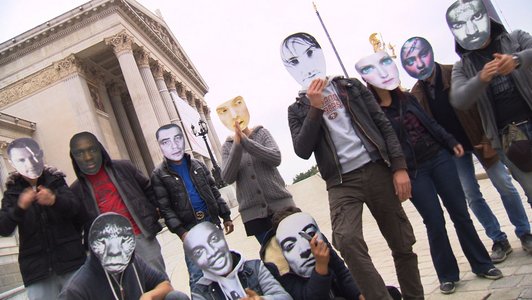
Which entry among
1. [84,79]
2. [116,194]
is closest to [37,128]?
[84,79]

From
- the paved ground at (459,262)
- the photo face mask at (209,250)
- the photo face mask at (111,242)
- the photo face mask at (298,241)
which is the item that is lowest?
the paved ground at (459,262)

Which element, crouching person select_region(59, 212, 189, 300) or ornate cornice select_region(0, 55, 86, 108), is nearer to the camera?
crouching person select_region(59, 212, 189, 300)

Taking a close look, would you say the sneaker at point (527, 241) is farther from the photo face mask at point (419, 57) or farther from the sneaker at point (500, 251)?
the photo face mask at point (419, 57)

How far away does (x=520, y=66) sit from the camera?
2922 millimetres

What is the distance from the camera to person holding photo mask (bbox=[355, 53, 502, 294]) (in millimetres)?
3523

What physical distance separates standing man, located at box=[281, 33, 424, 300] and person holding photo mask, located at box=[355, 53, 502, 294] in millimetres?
489

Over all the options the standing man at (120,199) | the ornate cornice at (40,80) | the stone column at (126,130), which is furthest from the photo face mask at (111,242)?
the stone column at (126,130)

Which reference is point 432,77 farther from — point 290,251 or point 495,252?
point 290,251

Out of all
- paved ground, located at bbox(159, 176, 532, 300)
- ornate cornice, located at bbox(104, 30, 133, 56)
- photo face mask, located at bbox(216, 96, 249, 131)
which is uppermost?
ornate cornice, located at bbox(104, 30, 133, 56)

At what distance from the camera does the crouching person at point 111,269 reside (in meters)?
2.31

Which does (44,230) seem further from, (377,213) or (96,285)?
(377,213)

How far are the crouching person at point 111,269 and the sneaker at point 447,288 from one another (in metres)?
2.14

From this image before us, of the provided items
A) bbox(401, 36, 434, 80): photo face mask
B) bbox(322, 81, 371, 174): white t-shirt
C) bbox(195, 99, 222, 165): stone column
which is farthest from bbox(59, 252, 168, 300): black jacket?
bbox(195, 99, 222, 165): stone column

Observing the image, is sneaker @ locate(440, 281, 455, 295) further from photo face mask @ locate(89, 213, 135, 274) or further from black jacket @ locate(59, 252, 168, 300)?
photo face mask @ locate(89, 213, 135, 274)
